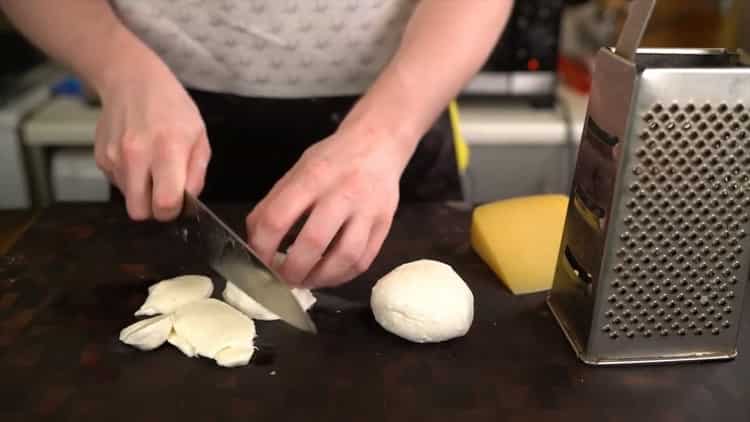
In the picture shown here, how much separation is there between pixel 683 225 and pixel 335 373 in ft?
0.94

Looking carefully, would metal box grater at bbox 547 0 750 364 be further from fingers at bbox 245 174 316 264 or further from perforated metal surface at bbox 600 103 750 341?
fingers at bbox 245 174 316 264

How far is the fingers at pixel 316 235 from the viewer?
0.60m

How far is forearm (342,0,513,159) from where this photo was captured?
2.26 feet

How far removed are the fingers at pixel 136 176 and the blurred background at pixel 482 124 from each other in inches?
26.7

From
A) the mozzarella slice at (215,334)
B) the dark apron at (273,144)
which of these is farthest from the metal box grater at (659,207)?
the dark apron at (273,144)

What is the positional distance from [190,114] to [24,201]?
2.60 feet

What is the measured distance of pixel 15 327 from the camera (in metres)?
0.63

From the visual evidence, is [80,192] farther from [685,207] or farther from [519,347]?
[685,207]

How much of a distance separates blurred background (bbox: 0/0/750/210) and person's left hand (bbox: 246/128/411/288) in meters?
0.69

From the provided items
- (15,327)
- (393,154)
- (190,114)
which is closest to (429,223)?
(393,154)

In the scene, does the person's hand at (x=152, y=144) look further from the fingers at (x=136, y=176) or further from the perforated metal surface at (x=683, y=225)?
the perforated metal surface at (x=683, y=225)

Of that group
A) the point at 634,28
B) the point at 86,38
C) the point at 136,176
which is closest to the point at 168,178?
the point at 136,176

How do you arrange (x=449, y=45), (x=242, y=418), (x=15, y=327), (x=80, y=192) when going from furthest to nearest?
(x=80, y=192)
(x=449, y=45)
(x=15, y=327)
(x=242, y=418)

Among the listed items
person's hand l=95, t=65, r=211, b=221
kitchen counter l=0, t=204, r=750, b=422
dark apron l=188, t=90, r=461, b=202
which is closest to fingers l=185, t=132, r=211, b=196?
person's hand l=95, t=65, r=211, b=221
